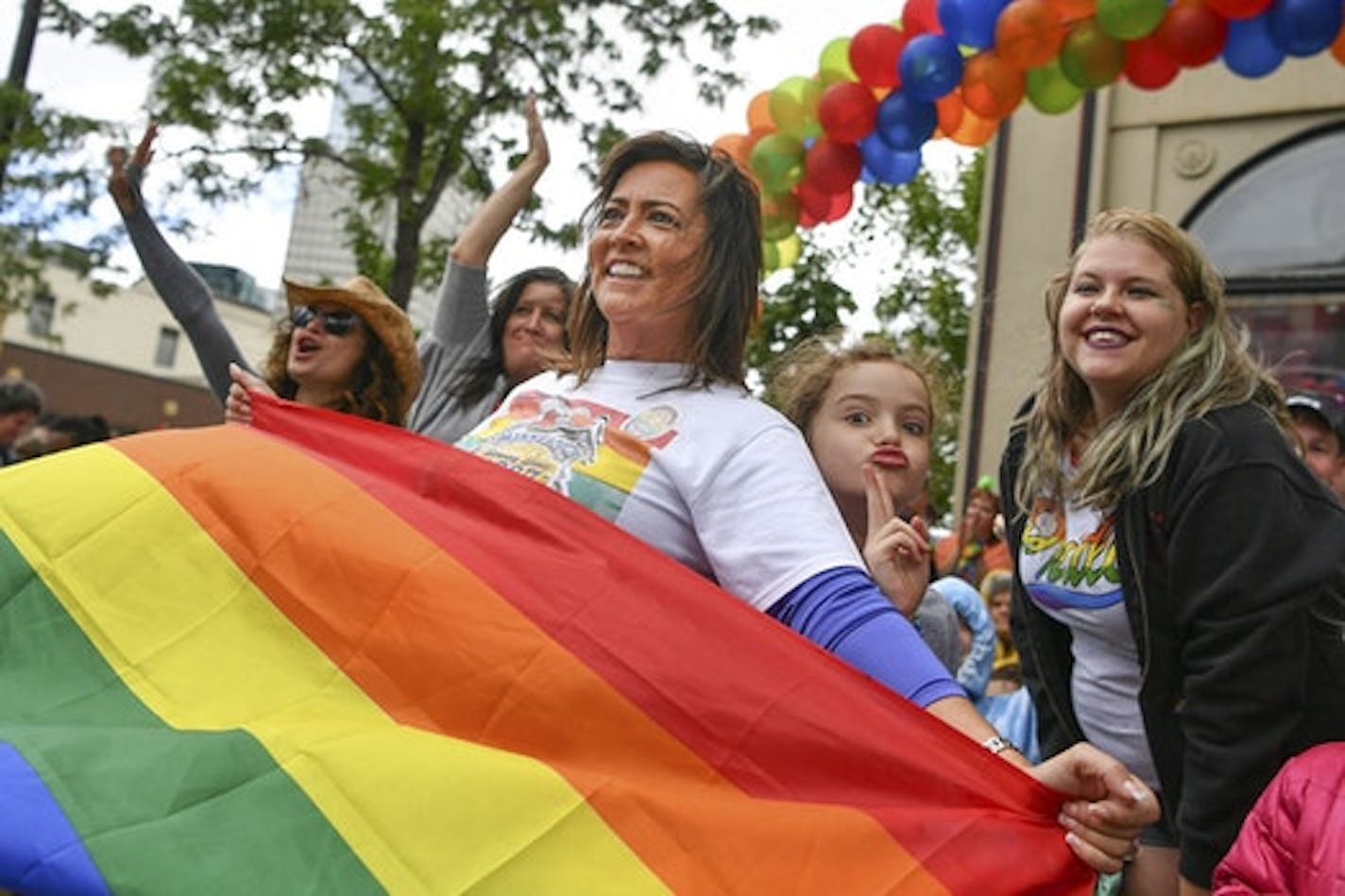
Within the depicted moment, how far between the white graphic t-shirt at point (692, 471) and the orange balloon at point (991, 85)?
4068 mm

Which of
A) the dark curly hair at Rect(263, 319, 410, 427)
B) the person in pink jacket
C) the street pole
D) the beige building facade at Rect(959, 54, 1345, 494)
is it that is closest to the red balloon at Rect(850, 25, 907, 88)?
the beige building facade at Rect(959, 54, 1345, 494)

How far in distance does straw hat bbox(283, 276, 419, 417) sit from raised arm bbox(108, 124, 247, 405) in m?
0.24

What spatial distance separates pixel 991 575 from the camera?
6.29m

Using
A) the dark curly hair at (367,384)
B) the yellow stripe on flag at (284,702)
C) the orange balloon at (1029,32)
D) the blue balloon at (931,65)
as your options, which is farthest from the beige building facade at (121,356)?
the yellow stripe on flag at (284,702)

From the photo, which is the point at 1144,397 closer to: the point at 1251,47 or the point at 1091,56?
the point at 1091,56

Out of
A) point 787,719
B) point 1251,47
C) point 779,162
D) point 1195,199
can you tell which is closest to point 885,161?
point 779,162

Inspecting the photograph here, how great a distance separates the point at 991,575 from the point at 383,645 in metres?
4.70

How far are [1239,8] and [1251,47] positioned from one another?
0.27m

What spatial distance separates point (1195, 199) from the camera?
32.0 feet

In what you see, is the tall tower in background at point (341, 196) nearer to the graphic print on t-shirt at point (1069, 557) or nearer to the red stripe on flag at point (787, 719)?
the graphic print on t-shirt at point (1069, 557)

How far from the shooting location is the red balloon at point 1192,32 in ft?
18.6

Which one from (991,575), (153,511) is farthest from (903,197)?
(153,511)

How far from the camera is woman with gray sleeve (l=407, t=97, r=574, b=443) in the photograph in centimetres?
379

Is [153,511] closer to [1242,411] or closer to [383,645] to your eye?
[383,645]
